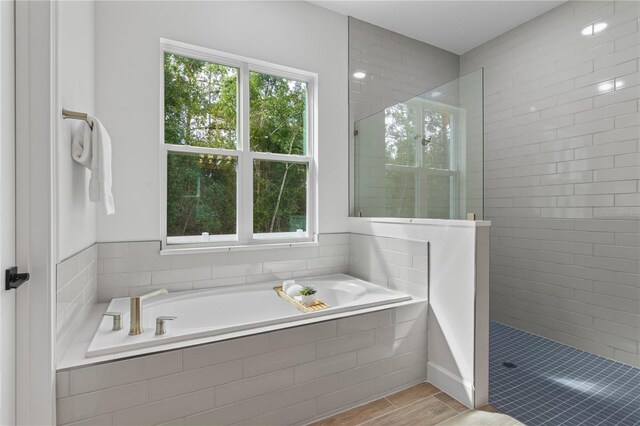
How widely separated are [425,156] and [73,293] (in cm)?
232

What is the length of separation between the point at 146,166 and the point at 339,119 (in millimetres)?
1703

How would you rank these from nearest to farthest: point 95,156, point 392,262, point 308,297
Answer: point 95,156 → point 308,297 → point 392,262

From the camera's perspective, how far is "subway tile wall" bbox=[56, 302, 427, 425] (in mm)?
1386

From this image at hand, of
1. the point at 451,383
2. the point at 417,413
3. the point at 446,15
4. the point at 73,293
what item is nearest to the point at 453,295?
the point at 451,383

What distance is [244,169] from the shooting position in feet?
8.68

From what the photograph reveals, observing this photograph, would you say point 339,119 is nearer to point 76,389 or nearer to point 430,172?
point 430,172

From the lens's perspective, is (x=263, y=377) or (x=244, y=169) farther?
(x=244, y=169)

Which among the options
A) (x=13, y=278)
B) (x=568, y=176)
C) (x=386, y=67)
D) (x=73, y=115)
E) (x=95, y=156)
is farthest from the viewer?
(x=386, y=67)

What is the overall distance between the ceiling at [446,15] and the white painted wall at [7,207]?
7.86 ft

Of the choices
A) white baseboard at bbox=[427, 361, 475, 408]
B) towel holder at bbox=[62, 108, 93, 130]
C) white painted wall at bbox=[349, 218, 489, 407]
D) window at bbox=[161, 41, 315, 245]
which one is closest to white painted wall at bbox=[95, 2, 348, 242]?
window at bbox=[161, 41, 315, 245]

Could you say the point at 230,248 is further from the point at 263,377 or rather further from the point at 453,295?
the point at 453,295

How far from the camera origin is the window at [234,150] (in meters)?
2.43

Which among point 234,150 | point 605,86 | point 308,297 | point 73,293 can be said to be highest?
point 605,86

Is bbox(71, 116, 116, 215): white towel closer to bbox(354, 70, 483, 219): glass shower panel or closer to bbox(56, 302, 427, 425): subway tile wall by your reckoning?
bbox(56, 302, 427, 425): subway tile wall
